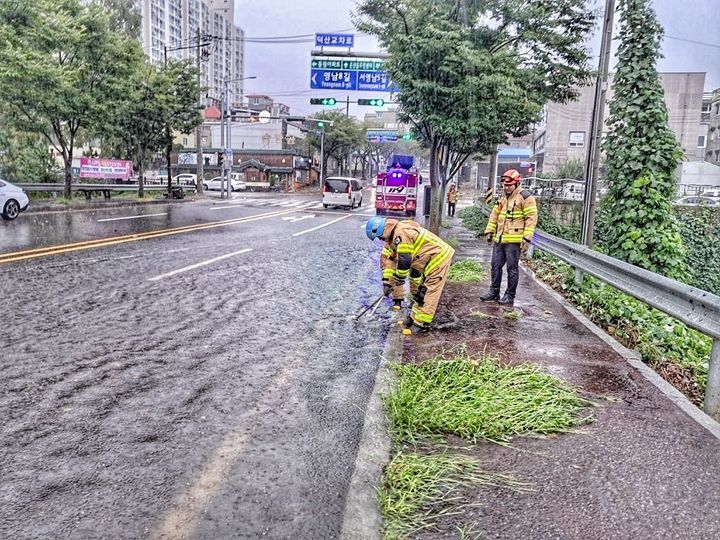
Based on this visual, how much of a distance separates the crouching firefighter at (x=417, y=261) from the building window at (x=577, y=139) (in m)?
60.2

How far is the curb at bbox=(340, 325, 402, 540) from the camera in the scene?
2623 mm

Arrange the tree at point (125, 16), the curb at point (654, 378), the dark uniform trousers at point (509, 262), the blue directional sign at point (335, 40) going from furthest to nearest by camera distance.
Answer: the tree at point (125, 16) < the blue directional sign at point (335, 40) < the dark uniform trousers at point (509, 262) < the curb at point (654, 378)

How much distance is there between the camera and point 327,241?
15.6 meters

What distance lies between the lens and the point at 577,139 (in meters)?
60.8

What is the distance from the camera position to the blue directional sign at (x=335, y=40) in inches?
827

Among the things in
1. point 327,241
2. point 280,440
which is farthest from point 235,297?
point 327,241

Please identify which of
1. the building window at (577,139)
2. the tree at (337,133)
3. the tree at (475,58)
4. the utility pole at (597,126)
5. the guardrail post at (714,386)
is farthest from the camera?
the tree at (337,133)

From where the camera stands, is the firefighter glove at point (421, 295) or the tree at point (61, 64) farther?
the tree at point (61, 64)

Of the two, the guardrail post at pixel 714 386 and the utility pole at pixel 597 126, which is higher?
the utility pole at pixel 597 126

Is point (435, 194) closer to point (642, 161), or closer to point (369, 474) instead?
point (642, 161)

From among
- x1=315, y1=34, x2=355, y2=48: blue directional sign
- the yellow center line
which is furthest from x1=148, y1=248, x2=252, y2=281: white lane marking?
x1=315, y1=34, x2=355, y2=48: blue directional sign

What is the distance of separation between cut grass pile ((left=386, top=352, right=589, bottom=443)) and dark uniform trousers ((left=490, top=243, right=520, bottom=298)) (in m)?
3.08

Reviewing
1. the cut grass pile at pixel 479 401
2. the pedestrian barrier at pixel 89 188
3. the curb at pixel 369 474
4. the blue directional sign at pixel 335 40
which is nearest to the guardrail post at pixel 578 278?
the cut grass pile at pixel 479 401

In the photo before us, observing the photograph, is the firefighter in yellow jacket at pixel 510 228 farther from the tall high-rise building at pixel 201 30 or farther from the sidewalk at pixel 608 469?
the tall high-rise building at pixel 201 30
